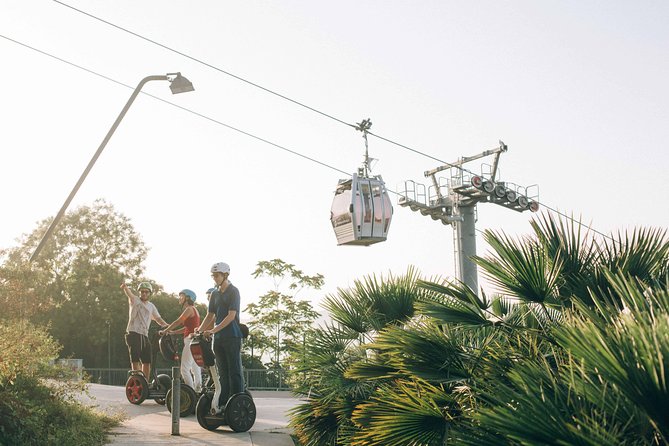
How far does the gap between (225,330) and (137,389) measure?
3531mm

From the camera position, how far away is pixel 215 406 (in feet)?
30.5

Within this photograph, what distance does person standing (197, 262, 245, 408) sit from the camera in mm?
9102

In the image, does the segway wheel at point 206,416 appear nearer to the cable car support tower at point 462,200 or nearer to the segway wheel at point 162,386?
the segway wheel at point 162,386

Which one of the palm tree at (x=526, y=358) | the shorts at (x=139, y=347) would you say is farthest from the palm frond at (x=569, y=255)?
the shorts at (x=139, y=347)

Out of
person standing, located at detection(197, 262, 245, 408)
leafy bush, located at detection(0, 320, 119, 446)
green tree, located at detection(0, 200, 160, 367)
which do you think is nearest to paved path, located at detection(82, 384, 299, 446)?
leafy bush, located at detection(0, 320, 119, 446)

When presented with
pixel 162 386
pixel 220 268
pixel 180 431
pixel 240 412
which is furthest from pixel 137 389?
pixel 220 268

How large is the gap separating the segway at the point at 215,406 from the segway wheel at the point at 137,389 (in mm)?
2627

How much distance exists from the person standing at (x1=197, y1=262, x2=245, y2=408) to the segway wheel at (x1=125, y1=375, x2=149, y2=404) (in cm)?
290

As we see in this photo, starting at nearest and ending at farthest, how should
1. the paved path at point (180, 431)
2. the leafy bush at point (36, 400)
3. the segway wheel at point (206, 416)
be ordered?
the leafy bush at point (36, 400) → the paved path at point (180, 431) → the segway wheel at point (206, 416)

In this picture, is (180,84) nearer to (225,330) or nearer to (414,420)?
(225,330)

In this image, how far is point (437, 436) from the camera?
6.07 meters

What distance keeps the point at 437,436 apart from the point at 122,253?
54265 millimetres

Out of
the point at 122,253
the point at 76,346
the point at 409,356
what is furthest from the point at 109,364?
the point at 409,356

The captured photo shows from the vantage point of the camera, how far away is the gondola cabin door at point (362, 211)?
22.8m
